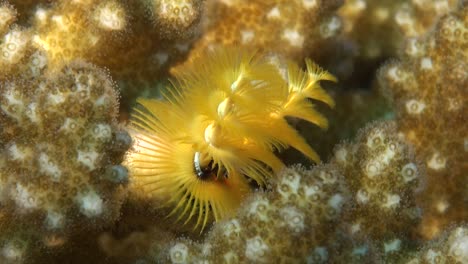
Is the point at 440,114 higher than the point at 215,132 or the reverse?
higher

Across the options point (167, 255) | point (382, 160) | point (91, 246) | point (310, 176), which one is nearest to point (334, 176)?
point (310, 176)

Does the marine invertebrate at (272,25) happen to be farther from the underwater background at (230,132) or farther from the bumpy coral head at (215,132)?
the bumpy coral head at (215,132)

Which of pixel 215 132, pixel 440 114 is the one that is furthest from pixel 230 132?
pixel 440 114

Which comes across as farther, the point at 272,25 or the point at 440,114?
the point at 272,25

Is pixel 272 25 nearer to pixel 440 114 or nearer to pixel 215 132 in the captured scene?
pixel 215 132

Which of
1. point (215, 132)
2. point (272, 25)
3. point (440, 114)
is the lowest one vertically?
point (215, 132)

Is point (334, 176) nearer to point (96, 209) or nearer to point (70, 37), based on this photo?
point (96, 209)

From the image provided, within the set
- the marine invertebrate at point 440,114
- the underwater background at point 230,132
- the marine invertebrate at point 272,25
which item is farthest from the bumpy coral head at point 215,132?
the marine invertebrate at point 440,114
